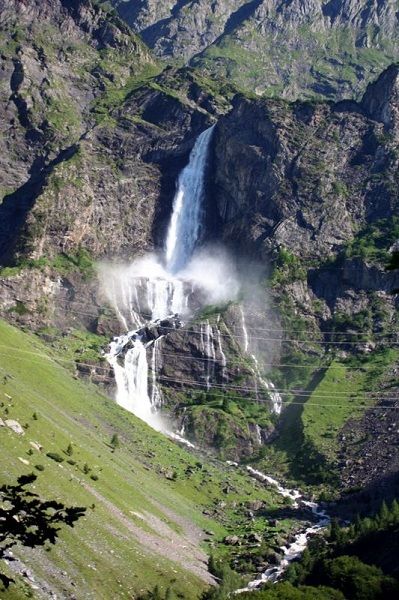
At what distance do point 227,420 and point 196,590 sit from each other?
85296 mm

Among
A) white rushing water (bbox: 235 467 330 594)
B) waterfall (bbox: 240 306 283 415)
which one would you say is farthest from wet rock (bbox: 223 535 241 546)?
waterfall (bbox: 240 306 283 415)

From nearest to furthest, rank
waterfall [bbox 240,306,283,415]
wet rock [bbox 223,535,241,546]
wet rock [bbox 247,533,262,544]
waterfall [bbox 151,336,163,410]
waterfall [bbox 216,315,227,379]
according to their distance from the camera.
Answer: wet rock [bbox 223,535,241,546]
wet rock [bbox 247,533,262,544]
waterfall [bbox 240,306,283,415]
waterfall [bbox 151,336,163,410]
waterfall [bbox 216,315,227,379]

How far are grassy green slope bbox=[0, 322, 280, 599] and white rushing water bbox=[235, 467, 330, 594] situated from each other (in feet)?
14.4

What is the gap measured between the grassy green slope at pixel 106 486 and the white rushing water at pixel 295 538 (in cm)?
439

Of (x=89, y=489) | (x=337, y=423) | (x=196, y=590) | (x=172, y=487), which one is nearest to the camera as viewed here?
(x=196, y=590)

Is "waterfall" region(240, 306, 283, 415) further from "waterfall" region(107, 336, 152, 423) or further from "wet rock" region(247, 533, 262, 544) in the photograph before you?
"wet rock" region(247, 533, 262, 544)

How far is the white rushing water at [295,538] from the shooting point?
96.9 meters

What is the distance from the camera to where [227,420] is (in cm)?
16825

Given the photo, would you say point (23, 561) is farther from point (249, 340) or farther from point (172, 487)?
point (249, 340)

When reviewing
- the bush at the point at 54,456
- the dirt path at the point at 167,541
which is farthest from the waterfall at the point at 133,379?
the bush at the point at 54,456

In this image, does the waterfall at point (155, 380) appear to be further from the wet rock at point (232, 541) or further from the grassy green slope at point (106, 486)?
the wet rock at point (232, 541)

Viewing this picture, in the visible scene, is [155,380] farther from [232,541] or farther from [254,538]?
[232,541]

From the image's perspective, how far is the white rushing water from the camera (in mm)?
96875

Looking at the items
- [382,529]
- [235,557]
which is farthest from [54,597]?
[382,529]
